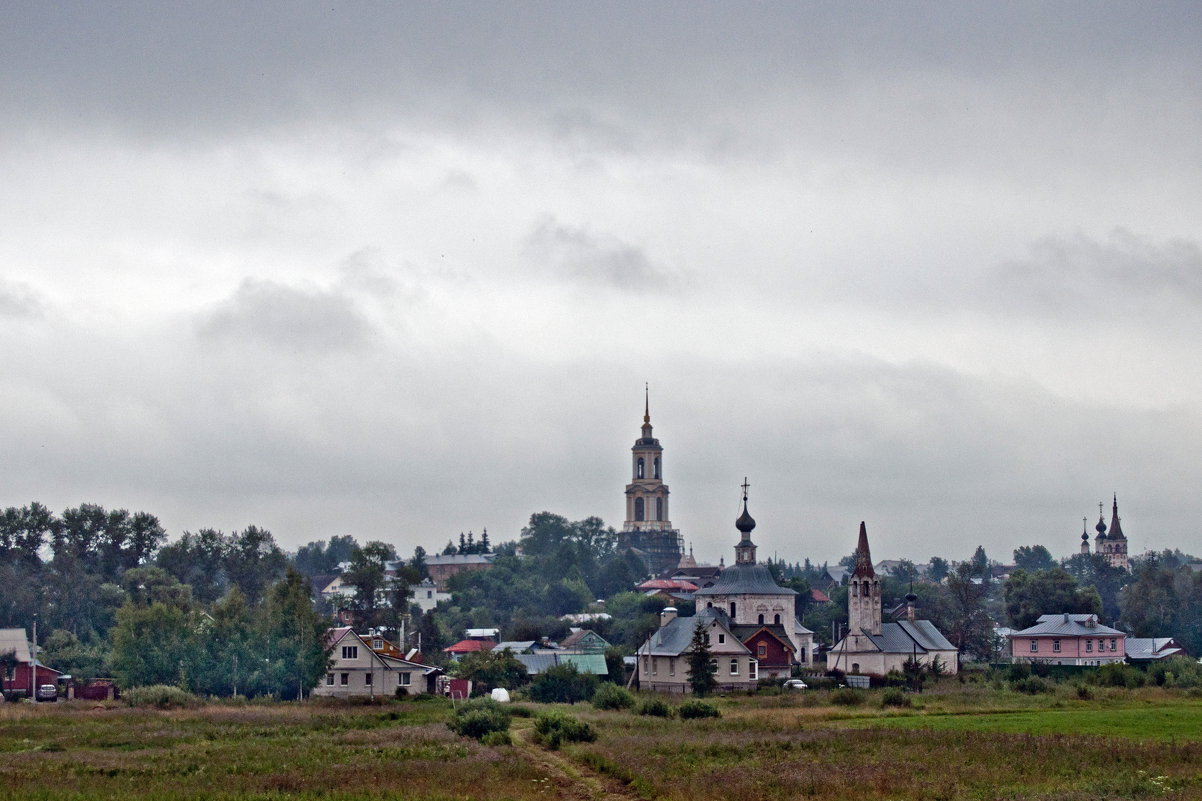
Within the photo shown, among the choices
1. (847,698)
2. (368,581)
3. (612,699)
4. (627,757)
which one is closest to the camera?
(627,757)

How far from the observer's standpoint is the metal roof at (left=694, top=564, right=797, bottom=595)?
97188mm

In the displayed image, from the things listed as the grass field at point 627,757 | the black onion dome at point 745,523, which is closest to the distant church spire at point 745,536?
the black onion dome at point 745,523

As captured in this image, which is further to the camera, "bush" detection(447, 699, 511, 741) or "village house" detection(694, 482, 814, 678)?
"village house" detection(694, 482, 814, 678)

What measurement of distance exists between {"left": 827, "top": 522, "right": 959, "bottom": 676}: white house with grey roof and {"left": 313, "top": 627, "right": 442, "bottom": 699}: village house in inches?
1082

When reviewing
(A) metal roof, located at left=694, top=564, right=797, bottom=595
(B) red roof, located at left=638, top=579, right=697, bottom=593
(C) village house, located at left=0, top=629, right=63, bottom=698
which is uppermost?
(A) metal roof, located at left=694, top=564, right=797, bottom=595

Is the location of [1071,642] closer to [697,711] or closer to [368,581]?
[697,711]

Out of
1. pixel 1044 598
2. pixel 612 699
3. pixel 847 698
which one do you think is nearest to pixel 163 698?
pixel 612 699

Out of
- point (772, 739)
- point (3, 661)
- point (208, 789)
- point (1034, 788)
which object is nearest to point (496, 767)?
point (208, 789)

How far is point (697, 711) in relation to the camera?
57844mm

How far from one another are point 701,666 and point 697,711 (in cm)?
1929

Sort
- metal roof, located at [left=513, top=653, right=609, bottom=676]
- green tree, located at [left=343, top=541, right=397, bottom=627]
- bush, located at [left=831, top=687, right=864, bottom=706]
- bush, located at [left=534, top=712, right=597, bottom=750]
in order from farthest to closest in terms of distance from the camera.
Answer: green tree, located at [left=343, top=541, right=397, bottom=627] < metal roof, located at [left=513, top=653, right=609, bottom=676] < bush, located at [left=831, top=687, right=864, bottom=706] < bush, located at [left=534, top=712, right=597, bottom=750]

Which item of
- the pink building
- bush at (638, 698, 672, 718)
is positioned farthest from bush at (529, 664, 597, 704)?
the pink building

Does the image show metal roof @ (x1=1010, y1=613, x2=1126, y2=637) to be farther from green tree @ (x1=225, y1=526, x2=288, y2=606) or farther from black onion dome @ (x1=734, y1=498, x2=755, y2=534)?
green tree @ (x1=225, y1=526, x2=288, y2=606)

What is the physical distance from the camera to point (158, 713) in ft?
188
